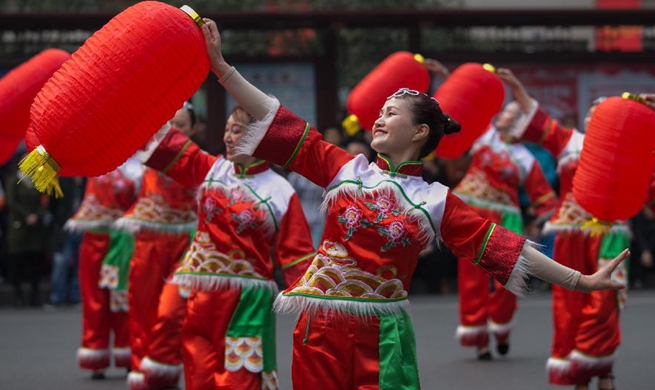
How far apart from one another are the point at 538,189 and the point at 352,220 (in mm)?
5422

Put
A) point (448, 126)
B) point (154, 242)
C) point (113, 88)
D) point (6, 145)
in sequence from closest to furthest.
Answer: point (113, 88) < point (448, 126) < point (6, 145) < point (154, 242)

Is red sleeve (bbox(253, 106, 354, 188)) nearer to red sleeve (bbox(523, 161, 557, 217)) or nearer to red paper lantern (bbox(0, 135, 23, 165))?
red paper lantern (bbox(0, 135, 23, 165))

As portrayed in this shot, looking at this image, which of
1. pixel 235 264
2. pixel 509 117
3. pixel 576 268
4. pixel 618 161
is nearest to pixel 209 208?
pixel 235 264

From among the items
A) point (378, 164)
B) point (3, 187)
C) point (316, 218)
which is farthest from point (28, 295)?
point (378, 164)

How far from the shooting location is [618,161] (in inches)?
263

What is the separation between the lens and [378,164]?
211 inches

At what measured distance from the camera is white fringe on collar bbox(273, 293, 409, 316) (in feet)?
16.9

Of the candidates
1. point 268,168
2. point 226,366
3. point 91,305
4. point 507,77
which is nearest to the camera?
point 226,366

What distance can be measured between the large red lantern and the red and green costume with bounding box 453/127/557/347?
5515mm

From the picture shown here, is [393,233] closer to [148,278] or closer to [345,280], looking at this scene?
[345,280]

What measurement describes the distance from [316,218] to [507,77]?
6502mm

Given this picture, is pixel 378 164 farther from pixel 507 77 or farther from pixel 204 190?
pixel 507 77

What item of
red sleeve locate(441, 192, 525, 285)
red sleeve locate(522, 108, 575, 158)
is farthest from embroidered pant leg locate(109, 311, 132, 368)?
red sleeve locate(441, 192, 525, 285)

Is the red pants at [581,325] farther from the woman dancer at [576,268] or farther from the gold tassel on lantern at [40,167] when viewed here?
the gold tassel on lantern at [40,167]
